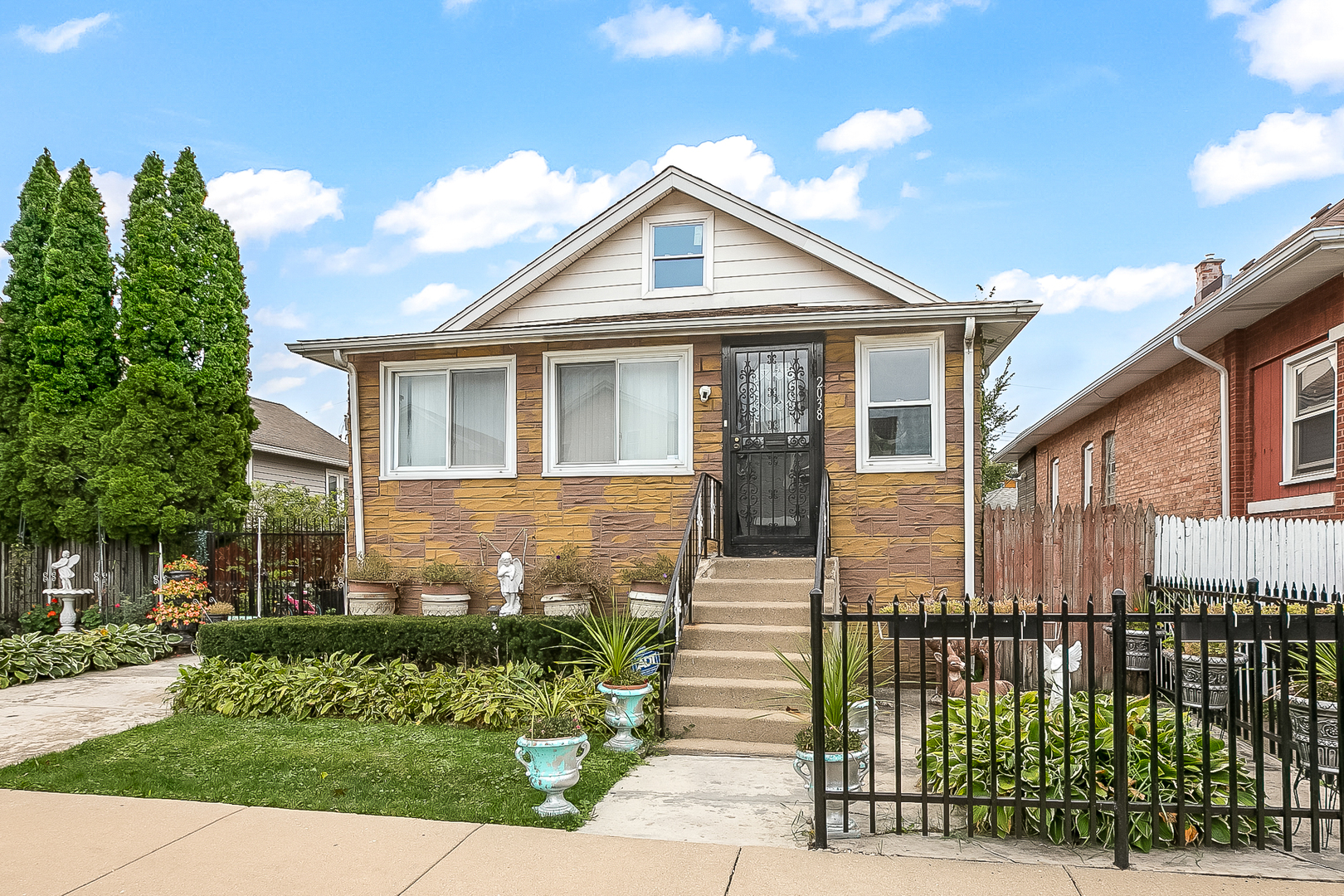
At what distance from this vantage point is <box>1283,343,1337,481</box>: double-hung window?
27.5 feet

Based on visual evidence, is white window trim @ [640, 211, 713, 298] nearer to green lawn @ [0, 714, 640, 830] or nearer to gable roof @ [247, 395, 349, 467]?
green lawn @ [0, 714, 640, 830]

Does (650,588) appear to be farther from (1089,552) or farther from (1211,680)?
(1211,680)

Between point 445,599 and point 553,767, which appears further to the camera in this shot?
point 445,599

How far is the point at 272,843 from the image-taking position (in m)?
4.63

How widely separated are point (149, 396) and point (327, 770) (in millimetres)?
9231

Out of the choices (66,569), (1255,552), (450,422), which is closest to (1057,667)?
(1255,552)

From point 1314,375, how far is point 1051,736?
6.17 m

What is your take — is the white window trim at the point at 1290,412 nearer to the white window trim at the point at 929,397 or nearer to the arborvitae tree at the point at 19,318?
the white window trim at the point at 929,397

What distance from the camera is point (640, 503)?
394 inches

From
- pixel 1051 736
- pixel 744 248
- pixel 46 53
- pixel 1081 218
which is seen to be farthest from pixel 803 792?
pixel 1081 218

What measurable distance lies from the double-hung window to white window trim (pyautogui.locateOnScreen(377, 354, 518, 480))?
27.1 ft

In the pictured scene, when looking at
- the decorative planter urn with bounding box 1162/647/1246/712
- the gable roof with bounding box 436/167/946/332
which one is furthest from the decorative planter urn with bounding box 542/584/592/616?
the decorative planter urn with bounding box 1162/647/1246/712

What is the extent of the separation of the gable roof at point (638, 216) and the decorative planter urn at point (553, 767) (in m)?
6.87

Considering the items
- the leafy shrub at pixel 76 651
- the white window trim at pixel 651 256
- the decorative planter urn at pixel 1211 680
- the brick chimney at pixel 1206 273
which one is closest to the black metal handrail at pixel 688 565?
the white window trim at pixel 651 256
